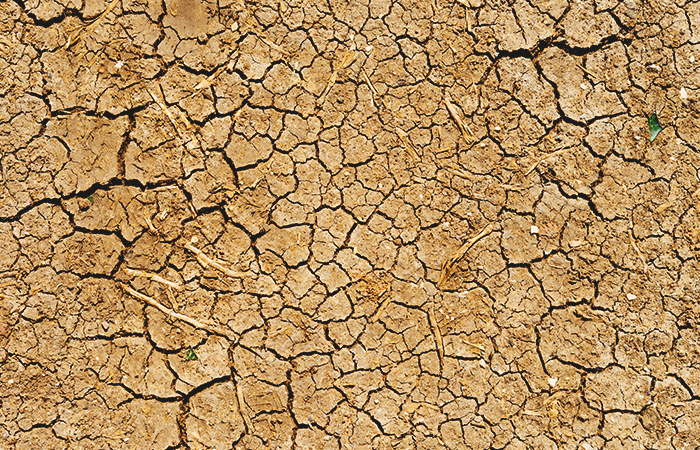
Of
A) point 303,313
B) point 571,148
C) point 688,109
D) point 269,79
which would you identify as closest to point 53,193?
point 269,79

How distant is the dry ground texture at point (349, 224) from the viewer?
295 cm

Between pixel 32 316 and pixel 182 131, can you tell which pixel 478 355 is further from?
pixel 32 316

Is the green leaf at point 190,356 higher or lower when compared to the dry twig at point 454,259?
lower

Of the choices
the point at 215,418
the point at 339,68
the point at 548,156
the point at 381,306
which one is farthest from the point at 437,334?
the point at 339,68

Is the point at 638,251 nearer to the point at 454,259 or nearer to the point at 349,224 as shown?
the point at 454,259

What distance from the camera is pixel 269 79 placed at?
304 cm

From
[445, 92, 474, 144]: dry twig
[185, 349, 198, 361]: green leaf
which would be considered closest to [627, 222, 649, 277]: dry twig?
[445, 92, 474, 144]: dry twig

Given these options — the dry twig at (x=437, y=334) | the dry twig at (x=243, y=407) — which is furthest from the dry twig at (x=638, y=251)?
the dry twig at (x=243, y=407)

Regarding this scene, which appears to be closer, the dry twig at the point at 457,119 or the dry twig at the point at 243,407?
the dry twig at the point at 243,407

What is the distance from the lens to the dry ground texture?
2.95 meters

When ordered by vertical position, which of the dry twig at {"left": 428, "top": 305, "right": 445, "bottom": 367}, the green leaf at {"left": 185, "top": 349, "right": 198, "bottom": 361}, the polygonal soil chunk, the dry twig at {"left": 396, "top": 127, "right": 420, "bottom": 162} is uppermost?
the dry twig at {"left": 396, "top": 127, "right": 420, "bottom": 162}

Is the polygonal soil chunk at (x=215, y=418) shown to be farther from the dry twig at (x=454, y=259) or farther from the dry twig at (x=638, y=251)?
the dry twig at (x=638, y=251)

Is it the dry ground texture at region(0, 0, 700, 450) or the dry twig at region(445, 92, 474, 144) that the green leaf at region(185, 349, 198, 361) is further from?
the dry twig at region(445, 92, 474, 144)

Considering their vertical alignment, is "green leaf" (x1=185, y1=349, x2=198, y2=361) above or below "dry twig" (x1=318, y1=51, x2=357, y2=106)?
below
